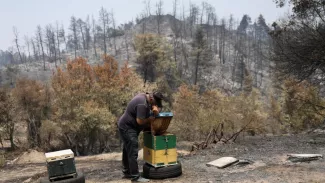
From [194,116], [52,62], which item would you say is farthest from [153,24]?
[194,116]

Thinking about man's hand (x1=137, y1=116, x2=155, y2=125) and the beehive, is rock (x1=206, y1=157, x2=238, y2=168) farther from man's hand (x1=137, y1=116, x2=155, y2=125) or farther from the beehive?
man's hand (x1=137, y1=116, x2=155, y2=125)

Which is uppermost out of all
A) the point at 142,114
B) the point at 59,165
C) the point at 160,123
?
the point at 142,114

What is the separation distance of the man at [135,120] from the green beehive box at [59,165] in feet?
3.94

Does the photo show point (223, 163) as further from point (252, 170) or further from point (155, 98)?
point (155, 98)

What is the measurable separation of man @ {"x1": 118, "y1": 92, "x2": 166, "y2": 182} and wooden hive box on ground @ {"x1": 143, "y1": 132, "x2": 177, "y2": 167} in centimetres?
37

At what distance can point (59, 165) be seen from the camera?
22.2 ft

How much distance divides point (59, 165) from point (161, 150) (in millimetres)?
2120

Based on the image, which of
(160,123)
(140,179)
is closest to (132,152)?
(140,179)

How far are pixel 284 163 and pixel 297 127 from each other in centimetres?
2140

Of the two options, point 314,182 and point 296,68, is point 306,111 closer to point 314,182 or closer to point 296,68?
point 296,68

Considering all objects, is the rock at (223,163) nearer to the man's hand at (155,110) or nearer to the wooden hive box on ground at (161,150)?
the wooden hive box on ground at (161,150)

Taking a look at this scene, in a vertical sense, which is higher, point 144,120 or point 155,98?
point 155,98

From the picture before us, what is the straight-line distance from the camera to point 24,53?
4218 inches

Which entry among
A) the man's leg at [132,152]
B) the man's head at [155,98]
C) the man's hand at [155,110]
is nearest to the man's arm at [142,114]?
the man's hand at [155,110]
